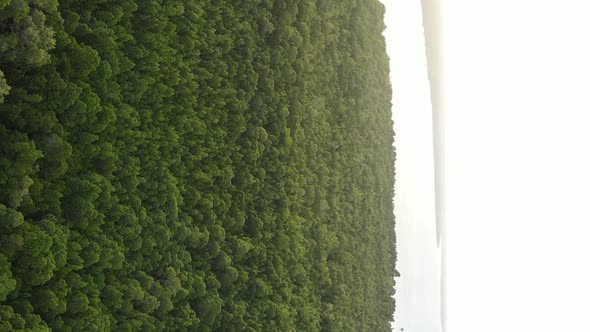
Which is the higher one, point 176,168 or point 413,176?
point 413,176

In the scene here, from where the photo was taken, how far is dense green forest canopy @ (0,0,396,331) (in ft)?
7.98

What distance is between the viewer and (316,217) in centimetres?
479

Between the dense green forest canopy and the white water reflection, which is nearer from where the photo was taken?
the dense green forest canopy

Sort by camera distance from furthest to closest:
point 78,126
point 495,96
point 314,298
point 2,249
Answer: point 495,96 < point 314,298 < point 78,126 < point 2,249

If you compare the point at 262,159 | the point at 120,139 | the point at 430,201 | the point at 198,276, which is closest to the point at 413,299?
the point at 430,201

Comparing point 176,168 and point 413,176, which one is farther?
point 413,176

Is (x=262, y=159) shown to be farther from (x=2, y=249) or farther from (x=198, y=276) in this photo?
(x=2, y=249)

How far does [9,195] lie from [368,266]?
3.94m

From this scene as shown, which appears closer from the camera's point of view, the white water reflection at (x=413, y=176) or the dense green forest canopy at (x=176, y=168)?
the dense green forest canopy at (x=176, y=168)

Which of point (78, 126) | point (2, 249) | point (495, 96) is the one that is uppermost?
point (495, 96)

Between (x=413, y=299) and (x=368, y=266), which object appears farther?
(x=413, y=299)

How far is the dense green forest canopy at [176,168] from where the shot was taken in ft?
7.98

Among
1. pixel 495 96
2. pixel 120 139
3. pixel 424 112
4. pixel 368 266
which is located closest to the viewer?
pixel 120 139

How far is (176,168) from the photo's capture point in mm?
3271
